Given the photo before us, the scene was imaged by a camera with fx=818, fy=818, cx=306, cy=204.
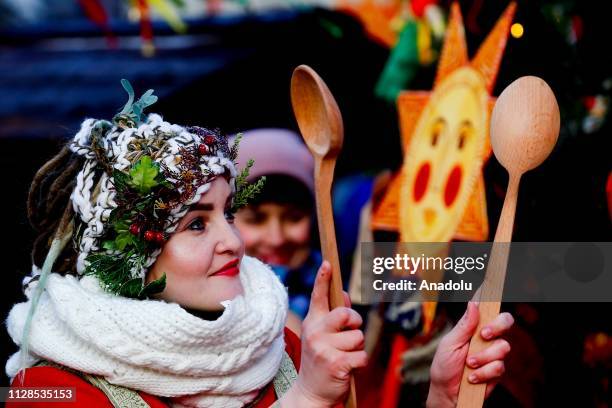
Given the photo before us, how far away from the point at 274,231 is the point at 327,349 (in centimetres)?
155

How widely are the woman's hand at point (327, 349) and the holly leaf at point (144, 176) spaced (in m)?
0.37

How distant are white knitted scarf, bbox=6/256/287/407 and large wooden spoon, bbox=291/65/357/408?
235 mm

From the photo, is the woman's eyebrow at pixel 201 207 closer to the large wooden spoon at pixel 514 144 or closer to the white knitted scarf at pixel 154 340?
the white knitted scarf at pixel 154 340

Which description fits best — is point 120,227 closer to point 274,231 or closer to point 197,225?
point 197,225

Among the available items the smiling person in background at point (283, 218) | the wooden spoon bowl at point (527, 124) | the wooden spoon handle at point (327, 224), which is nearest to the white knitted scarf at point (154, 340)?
the wooden spoon handle at point (327, 224)

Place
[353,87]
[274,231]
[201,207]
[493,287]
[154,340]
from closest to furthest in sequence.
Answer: [493,287]
[154,340]
[201,207]
[274,231]
[353,87]

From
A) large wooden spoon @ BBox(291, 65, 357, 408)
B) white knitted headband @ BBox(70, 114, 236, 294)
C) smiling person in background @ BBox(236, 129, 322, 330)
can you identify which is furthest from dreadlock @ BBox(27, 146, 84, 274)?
smiling person in background @ BBox(236, 129, 322, 330)

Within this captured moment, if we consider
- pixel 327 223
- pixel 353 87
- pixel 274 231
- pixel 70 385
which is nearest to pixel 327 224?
pixel 327 223

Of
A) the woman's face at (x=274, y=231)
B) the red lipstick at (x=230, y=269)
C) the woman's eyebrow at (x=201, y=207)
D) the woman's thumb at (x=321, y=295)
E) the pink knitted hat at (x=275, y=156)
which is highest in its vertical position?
the woman's eyebrow at (x=201, y=207)

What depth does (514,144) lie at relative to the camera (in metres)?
1.42

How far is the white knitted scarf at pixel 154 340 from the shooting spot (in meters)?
1.50

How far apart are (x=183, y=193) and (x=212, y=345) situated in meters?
0.30

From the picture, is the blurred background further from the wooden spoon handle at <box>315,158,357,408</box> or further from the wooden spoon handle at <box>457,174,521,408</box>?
the wooden spoon handle at <box>457,174,521,408</box>

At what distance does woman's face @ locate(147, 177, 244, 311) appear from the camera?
1.59 meters
